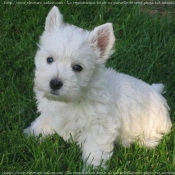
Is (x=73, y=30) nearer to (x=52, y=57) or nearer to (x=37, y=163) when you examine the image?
(x=52, y=57)

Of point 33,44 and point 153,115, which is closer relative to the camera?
point 153,115

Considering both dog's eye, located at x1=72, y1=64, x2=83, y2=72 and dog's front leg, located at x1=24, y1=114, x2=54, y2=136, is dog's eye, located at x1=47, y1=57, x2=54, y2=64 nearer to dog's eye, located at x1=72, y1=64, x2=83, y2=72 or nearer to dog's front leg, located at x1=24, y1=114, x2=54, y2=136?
dog's eye, located at x1=72, y1=64, x2=83, y2=72

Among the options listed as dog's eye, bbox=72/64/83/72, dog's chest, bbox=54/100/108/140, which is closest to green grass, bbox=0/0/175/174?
dog's chest, bbox=54/100/108/140

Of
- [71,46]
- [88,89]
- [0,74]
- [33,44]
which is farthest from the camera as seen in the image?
[33,44]

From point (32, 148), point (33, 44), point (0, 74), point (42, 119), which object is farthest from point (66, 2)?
point (32, 148)

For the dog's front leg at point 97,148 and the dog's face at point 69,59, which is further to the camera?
the dog's front leg at point 97,148

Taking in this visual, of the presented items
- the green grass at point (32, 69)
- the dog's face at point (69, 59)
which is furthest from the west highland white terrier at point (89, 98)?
the green grass at point (32, 69)

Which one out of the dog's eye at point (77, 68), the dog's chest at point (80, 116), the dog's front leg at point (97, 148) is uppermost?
the dog's eye at point (77, 68)

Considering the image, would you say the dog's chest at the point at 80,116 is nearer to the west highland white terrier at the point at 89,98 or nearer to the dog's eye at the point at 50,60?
the west highland white terrier at the point at 89,98
